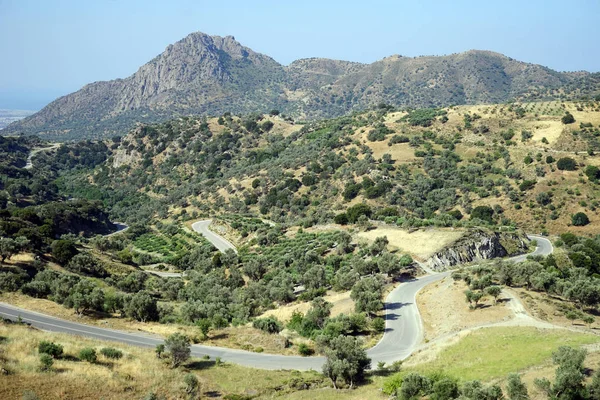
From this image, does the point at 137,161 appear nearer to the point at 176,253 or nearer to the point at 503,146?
the point at 176,253

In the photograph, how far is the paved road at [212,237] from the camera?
7900cm

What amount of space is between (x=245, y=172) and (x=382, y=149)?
42705mm

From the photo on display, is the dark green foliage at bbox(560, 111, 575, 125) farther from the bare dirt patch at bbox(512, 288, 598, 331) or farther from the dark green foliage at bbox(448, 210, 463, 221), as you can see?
the bare dirt patch at bbox(512, 288, 598, 331)

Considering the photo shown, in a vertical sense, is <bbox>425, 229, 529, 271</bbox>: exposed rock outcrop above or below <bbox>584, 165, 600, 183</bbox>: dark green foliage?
below

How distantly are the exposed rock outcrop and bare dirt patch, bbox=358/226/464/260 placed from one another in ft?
3.27

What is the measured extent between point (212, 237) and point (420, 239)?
4515 centimetres

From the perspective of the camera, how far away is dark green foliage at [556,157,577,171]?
86.4m

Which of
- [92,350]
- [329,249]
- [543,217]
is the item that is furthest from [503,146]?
[92,350]

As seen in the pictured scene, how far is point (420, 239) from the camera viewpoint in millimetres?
57438

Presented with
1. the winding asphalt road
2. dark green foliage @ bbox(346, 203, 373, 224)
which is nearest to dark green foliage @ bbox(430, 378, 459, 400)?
the winding asphalt road

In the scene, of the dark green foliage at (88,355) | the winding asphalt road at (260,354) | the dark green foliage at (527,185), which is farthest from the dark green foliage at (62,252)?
the dark green foliage at (527,185)

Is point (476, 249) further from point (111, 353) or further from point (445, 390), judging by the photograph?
point (111, 353)

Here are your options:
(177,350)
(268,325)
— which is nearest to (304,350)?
(268,325)

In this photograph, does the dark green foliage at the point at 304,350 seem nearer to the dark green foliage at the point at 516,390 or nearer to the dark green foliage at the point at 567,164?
the dark green foliage at the point at 516,390
